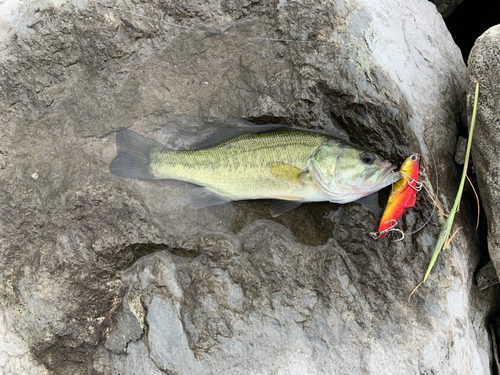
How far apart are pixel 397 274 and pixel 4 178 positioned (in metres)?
3.98

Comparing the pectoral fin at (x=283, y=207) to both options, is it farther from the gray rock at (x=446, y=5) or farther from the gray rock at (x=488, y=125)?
the gray rock at (x=446, y=5)

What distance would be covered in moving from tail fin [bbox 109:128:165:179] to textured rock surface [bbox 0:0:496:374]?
12cm

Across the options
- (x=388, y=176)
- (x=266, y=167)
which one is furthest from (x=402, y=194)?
(x=266, y=167)

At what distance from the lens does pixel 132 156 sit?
12.2 feet

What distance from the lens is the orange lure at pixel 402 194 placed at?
11.6ft

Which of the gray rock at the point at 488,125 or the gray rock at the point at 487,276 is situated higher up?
the gray rock at the point at 488,125

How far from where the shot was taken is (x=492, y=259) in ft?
12.2

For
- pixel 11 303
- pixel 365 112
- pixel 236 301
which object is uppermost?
pixel 365 112

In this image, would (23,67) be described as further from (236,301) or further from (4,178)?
(236,301)

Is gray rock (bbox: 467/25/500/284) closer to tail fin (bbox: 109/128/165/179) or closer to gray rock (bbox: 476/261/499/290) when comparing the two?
gray rock (bbox: 476/261/499/290)

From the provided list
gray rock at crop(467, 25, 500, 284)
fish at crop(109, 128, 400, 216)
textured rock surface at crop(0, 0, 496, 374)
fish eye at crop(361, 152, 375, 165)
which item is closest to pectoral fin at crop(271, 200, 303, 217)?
fish at crop(109, 128, 400, 216)

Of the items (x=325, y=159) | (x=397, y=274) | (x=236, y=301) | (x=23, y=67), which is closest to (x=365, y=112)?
(x=325, y=159)

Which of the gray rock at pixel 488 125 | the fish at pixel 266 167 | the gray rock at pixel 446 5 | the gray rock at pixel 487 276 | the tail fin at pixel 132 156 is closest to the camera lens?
the gray rock at pixel 488 125

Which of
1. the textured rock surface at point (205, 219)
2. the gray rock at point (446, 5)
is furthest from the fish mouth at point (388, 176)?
the gray rock at point (446, 5)
